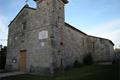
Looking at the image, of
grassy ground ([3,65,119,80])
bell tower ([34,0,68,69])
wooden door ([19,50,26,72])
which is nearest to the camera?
grassy ground ([3,65,119,80])

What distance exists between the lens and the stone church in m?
13.6

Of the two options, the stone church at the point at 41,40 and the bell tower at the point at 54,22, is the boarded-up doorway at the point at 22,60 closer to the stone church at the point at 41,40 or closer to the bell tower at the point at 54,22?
the stone church at the point at 41,40

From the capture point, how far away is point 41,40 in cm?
1427

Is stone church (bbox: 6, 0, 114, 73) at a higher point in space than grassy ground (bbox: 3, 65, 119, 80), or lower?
higher

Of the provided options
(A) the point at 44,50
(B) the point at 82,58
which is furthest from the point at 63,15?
(B) the point at 82,58

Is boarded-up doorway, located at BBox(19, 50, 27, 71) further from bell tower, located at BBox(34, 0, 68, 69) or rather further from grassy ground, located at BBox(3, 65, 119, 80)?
bell tower, located at BBox(34, 0, 68, 69)

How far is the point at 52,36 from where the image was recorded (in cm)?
1345

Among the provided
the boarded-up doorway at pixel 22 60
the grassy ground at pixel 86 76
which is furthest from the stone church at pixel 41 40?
the grassy ground at pixel 86 76

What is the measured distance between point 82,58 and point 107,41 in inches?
311

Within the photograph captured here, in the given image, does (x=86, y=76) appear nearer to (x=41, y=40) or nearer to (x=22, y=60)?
(x=41, y=40)

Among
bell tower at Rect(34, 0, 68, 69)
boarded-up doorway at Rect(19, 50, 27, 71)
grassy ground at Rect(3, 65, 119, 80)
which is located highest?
bell tower at Rect(34, 0, 68, 69)

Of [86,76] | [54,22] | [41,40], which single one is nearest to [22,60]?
[41,40]

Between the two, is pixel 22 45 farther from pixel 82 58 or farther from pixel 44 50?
pixel 82 58

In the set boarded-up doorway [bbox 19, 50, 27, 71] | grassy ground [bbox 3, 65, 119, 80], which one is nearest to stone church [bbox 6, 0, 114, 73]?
boarded-up doorway [bbox 19, 50, 27, 71]
